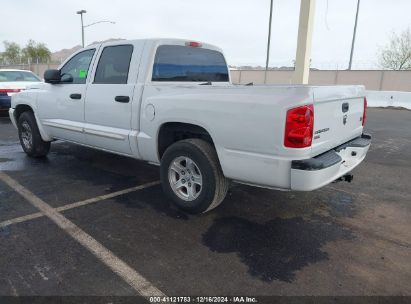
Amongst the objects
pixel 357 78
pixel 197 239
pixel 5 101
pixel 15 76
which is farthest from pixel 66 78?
pixel 357 78

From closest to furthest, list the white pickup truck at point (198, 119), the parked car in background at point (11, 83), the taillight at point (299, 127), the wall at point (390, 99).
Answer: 1. the taillight at point (299, 127)
2. the white pickup truck at point (198, 119)
3. the parked car in background at point (11, 83)
4. the wall at point (390, 99)

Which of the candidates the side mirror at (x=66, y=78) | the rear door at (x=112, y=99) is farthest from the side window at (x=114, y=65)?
the side mirror at (x=66, y=78)

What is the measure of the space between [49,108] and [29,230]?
2693mm

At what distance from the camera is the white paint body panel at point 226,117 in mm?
3029

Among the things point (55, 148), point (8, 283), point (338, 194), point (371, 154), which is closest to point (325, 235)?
point (338, 194)

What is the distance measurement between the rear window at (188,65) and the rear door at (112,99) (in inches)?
12.9

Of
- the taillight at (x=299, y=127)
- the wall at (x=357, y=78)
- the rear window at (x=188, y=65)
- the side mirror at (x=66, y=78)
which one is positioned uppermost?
the wall at (x=357, y=78)

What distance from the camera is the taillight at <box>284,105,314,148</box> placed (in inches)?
114

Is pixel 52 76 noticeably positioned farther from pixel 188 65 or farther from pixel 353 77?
pixel 353 77

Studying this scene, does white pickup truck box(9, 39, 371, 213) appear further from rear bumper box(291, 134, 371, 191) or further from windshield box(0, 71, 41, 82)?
windshield box(0, 71, 41, 82)

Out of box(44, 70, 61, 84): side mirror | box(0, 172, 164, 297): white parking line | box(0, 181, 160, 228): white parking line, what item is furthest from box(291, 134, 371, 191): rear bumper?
box(44, 70, 61, 84): side mirror

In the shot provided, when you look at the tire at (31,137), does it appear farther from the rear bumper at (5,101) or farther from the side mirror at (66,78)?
the rear bumper at (5,101)

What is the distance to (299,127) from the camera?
2934 millimetres


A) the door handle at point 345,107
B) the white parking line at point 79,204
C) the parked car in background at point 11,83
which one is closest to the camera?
the door handle at point 345,107
